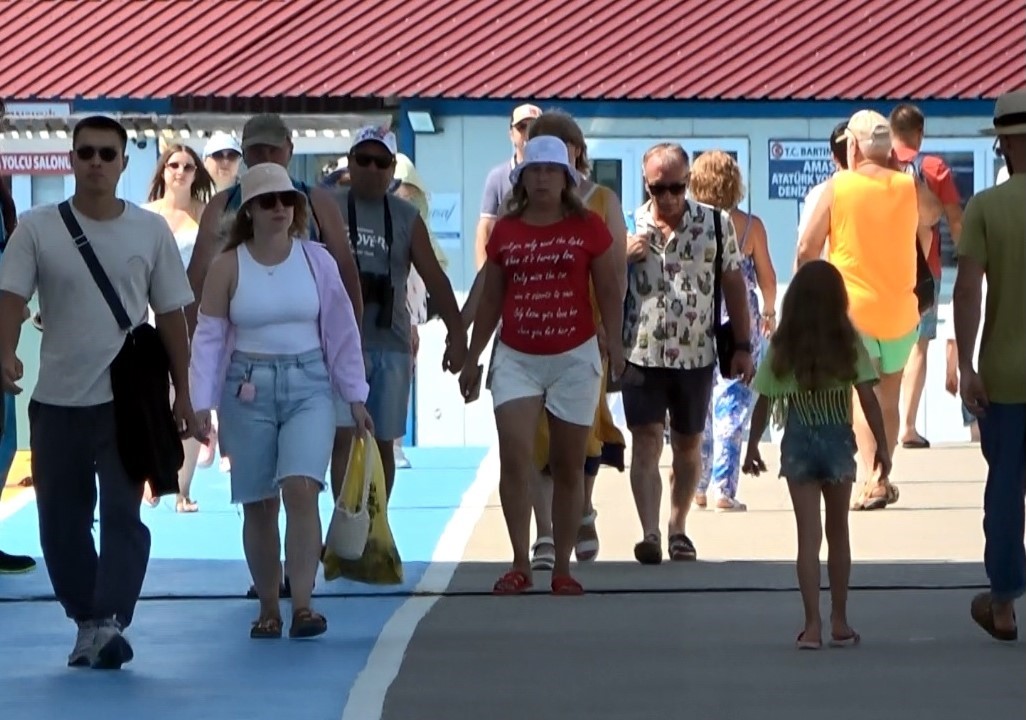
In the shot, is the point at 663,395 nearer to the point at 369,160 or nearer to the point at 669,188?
the point at 669,188

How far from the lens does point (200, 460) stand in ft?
50.3

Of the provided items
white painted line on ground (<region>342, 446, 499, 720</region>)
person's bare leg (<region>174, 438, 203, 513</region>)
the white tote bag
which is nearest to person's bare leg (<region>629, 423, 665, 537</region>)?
white painted line on ground (<region>342, 446, 499, 720</region>)

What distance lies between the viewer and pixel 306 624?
8828 millimetres

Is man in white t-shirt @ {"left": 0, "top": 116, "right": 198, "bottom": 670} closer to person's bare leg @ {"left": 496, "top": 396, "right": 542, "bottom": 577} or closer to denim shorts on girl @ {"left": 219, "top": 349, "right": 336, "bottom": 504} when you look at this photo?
denim shorts on girl @ {"left": 219, "top": 349, "right": 336, "bottom": 504}

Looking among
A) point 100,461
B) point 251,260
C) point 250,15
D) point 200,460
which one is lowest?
point 200,460

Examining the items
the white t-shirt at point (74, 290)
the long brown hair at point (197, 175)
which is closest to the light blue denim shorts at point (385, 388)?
the white t-shirt at point (74, 290)

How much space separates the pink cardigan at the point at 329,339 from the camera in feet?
29.0

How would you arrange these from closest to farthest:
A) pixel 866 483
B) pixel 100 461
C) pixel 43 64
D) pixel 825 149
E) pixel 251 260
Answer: pixel 100 461
pixel 251 260
pixel 866 483
pixel 825 149
pixel 43 64

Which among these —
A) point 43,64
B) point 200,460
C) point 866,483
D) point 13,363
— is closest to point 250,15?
point 43,64

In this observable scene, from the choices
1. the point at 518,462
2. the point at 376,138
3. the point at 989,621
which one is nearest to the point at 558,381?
the point at 518,462

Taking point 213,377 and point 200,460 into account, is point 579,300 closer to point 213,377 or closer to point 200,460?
point 213,377

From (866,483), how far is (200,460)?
438cm

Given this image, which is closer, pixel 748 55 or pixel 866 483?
pixel 866 483

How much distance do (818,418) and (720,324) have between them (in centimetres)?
278
